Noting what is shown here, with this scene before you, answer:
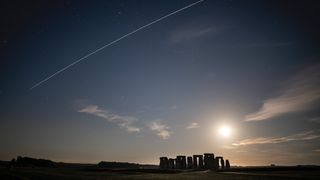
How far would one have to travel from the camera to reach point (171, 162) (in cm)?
7194

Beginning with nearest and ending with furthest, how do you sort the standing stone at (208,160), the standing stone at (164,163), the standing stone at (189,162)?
the standing stone at (208,160)
the standing stone at (189,162)
the standing stone at (164,163)

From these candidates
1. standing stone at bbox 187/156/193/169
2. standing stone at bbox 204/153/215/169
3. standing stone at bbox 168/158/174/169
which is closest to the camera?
standing stone at bbox 204/153/215/169

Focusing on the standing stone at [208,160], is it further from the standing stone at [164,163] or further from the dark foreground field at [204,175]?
the dark foreground field at [204,175]

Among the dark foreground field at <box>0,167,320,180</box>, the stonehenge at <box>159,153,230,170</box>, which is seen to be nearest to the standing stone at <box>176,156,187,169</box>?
the stonehenge at <box>159,153,230,170</box>

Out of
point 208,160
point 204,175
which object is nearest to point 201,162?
point 208,160

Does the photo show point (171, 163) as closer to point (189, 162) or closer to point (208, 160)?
point (189, 162)

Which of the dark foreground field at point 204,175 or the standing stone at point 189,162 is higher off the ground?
the standing stone at point 189,162

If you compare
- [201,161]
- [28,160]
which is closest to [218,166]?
[201,161]

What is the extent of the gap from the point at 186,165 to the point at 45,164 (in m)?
53.0

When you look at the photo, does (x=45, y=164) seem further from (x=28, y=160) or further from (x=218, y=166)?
(x=218, y=166)

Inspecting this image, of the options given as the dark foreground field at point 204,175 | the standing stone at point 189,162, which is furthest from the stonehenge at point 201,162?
the dark foreground field at point 204,175

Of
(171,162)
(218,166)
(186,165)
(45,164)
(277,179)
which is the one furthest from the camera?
(45,164)

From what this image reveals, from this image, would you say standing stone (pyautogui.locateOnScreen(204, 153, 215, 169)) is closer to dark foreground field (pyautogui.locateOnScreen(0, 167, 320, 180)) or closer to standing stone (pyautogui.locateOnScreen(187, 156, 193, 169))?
standing stone (pyautogui.locateOnScreen(187, 156, 193, 169))

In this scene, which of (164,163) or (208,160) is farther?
(164,163)
